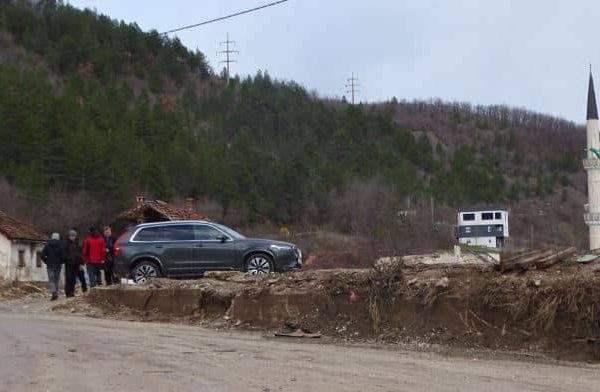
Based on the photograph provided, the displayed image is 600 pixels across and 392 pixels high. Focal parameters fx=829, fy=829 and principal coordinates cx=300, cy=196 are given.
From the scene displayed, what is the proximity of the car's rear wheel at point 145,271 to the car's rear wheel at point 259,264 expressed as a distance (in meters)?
2.06

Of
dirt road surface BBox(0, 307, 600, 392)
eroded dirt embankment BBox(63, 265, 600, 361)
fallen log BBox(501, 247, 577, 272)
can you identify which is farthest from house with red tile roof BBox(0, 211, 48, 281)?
fallen log BBox(501, 247, 577, 272)

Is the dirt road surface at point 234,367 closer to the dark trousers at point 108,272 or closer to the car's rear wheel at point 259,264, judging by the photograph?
the car's rear wheel at point 259,264

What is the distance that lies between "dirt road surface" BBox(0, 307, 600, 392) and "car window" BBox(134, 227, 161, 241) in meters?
4.75

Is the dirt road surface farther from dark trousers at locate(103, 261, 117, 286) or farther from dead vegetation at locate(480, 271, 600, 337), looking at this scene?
dark trousers at locate(103, 261, 117, 286)

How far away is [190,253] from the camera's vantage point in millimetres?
18812

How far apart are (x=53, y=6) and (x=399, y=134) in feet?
214

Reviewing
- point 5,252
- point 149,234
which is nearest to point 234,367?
point 149,234

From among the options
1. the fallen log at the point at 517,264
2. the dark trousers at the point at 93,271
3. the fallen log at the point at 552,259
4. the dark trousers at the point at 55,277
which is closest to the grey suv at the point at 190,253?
the dark trousers at the point at 93,271

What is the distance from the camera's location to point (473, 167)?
149750mm

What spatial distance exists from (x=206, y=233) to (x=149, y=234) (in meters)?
1.30

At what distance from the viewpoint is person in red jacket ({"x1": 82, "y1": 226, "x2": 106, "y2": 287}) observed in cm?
2025

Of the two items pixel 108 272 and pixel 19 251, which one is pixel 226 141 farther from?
pixel 108 272

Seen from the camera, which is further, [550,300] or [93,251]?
[93,251]

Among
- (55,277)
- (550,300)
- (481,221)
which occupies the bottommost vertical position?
(550,300)
